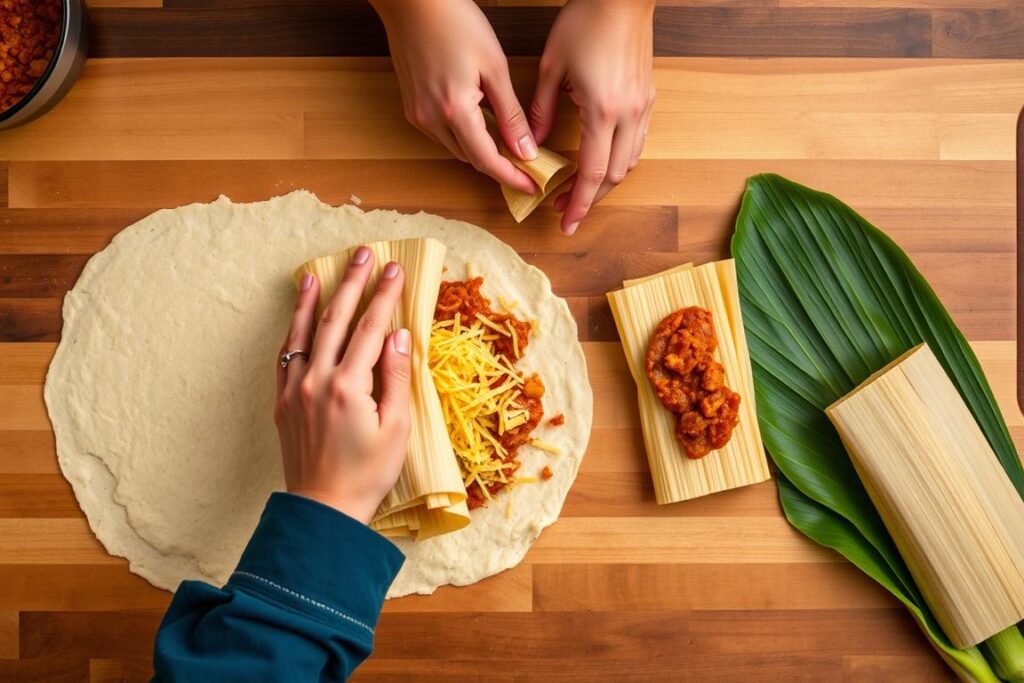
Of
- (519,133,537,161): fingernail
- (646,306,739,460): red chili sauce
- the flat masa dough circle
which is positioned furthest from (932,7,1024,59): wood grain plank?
the flat masa dough circle

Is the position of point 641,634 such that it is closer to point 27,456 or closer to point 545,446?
point 545,446

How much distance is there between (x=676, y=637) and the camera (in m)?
2.00

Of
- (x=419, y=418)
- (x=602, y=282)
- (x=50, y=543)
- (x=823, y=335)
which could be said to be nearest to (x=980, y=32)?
(x=823, y=335)

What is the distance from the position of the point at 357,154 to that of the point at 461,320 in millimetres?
520

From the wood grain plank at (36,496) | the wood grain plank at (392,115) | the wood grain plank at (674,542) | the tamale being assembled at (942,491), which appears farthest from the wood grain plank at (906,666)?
the wood grain plank at (36,496)

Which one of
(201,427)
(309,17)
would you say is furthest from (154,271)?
(309,17)

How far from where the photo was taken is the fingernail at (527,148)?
186 centimetres

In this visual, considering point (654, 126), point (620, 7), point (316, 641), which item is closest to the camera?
point (316, 641)

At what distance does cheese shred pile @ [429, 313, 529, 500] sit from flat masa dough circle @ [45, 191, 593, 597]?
0.09 metres

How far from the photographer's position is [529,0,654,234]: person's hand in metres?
1.78

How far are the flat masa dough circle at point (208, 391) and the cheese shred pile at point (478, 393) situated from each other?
9 centimetres

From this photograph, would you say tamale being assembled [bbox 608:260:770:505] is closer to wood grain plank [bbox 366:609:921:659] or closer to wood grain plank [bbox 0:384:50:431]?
wood grain plank [bbox 366:609:921:659]

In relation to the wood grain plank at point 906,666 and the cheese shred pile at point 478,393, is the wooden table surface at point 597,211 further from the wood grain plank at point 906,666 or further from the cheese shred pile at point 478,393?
the cheese shred pile at point 478,393

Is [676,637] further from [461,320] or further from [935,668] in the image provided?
[461,320]
